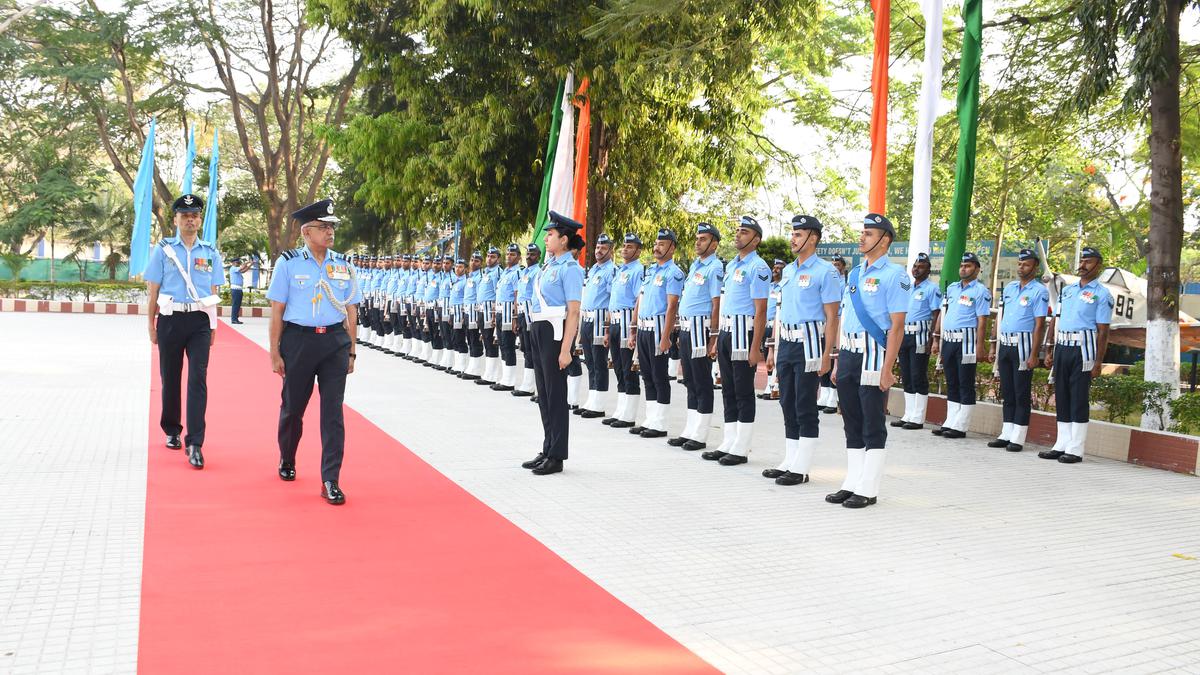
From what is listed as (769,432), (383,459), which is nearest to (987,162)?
(769,432)

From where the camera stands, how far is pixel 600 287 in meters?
10.9

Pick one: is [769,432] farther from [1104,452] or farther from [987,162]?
[987,162]

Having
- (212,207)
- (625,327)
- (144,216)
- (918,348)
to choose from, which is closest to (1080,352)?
(918,348)

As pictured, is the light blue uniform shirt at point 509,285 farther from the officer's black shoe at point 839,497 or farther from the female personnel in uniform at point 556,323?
the officer's black shoe at point 839,497

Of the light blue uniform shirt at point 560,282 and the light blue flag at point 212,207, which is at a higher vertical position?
the light blue flag at point 212,207

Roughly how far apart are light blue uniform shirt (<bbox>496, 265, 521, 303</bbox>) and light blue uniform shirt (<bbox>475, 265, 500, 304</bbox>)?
2.97ft

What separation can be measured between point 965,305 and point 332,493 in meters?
7.43

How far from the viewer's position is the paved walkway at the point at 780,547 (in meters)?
4.00

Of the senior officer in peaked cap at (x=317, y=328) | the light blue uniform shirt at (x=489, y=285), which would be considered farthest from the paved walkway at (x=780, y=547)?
the light blue uniform shirt at (x=489, y=285)

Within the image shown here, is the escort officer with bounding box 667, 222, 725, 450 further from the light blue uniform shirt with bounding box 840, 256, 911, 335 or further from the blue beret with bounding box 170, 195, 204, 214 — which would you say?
the blue beret with bounding box 170, 195, 204, 214

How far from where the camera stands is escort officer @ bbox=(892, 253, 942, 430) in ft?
35.9

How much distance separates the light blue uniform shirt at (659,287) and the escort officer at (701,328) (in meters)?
0.30

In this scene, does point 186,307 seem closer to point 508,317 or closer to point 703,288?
point 703,288

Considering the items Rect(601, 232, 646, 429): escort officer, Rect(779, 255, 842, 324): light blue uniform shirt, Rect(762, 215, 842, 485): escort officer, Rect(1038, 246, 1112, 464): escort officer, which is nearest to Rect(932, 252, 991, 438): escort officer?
Rect(1038, 246, 1112, 464): escort officer
